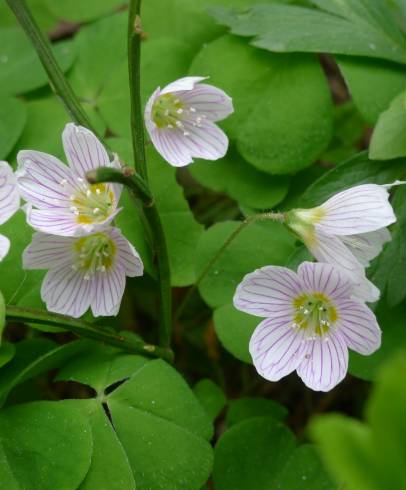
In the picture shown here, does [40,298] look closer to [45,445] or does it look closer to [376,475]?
[45,445]

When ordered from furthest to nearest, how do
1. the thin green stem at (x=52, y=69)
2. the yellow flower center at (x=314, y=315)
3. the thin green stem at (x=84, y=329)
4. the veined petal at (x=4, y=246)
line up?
1. the thin green stem at (x=52, y=69)
2. the yellow flower center at (x=314, y=315)
3. the thin green stem at (x=84, y=329)
4. the veined petal at (x=4, y=246)

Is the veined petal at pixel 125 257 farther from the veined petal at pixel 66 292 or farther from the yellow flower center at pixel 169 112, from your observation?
the yellow flower center at pixel 169 112

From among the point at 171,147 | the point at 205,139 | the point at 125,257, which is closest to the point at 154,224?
the point at 125,257

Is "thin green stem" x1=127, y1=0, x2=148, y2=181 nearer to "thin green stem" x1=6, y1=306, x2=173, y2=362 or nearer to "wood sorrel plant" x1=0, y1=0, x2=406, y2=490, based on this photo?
"wood sorrel plant" x1=0, y1=0, x2=406, y2=490

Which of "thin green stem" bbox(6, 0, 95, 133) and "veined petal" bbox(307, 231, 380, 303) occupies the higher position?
"thin green stem" bbox(6, 0, 95, 133)

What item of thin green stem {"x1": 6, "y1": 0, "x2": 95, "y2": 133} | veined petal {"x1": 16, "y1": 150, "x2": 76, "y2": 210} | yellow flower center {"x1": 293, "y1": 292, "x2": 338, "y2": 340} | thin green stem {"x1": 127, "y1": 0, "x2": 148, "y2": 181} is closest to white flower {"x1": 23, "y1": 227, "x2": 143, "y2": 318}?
veined petal {"x1": 16, "y1": 150, "x2": 76, "y2": 210}

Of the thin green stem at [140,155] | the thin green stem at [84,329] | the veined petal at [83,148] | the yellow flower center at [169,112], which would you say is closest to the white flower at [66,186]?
the veined petal at [83,148]

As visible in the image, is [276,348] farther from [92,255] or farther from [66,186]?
[66,186]
